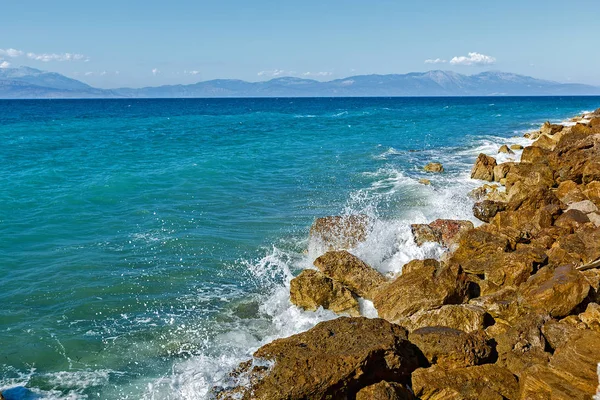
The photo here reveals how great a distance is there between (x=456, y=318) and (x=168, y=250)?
9.68 meters

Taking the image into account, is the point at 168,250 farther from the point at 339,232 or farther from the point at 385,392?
the point at 385,392

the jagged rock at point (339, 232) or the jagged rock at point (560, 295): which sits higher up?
the jagged rock at point (560, 295)

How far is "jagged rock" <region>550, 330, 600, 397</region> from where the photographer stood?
6.46 m

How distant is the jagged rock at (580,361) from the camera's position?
6.46 metres

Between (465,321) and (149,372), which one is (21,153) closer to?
(149,372)

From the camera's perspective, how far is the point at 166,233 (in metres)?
17.3

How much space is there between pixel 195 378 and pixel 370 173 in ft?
68.8

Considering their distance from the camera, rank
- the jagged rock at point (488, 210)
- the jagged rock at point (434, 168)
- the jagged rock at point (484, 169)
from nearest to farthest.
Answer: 1. the jagged rock at point (488, 210)
2. the jagged rock at point (484, 169)
3. the jagged rock at point (434, 168)

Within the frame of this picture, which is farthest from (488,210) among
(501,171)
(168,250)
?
(168,250)

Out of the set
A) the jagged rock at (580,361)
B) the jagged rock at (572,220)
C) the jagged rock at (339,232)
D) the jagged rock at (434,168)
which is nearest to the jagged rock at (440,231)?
the jagged rock at (339,232)

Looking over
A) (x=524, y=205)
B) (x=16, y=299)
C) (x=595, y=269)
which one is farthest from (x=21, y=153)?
(x=595, y=269)

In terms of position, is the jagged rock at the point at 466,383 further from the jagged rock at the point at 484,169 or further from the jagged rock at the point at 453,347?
the jagged rock at the point at 484,169

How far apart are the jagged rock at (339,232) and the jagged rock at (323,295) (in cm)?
288

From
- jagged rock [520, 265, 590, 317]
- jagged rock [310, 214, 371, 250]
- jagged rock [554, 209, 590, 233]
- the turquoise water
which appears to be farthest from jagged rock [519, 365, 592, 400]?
jagged rock [310, 214, 371, 250]
